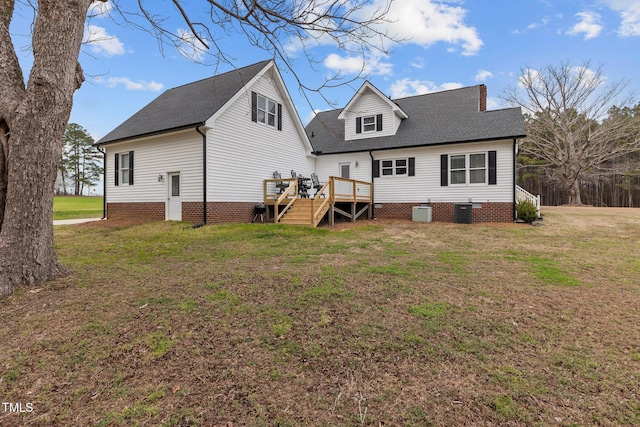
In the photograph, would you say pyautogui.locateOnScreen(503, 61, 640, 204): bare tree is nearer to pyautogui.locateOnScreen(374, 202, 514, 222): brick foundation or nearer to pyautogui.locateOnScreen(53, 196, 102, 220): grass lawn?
pyautogui.locateOnScreen(374, 202, 514, 222): brick foundation

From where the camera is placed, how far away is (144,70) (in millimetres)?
8797

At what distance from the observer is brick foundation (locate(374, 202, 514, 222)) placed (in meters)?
13.0

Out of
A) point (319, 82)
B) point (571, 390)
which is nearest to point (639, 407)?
point (571, 390)

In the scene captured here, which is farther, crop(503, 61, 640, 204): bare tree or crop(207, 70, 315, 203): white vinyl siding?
crop(503, 61, 640, 204): bare tree

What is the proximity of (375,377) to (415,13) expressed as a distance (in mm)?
5887

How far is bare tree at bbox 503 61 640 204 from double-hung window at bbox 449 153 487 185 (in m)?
16.9

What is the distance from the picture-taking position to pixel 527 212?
12414 millimetres

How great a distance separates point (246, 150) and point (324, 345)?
440 inches

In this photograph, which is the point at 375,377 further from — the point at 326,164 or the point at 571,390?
the point at 326,164

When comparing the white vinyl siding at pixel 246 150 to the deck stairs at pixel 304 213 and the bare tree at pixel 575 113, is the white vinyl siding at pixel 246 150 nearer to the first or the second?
the deck stairs at pixel 304 213

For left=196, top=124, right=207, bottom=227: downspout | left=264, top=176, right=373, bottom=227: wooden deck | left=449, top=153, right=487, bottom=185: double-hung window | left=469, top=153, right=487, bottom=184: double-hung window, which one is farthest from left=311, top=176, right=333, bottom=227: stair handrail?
left=469, top=153, right=487, bottom=184: double-hung window

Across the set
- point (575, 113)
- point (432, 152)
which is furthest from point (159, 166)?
point (575, 113)

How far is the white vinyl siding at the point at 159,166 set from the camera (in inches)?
460

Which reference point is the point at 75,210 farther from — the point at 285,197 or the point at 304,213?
the point at 304,213
